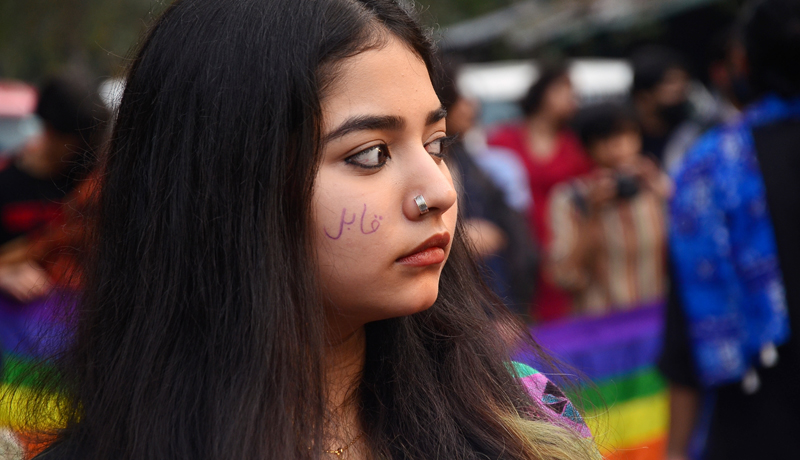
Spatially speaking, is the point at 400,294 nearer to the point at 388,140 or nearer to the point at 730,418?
the point at 388,140

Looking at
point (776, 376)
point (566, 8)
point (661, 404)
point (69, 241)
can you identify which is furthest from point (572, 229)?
point (566, 8)

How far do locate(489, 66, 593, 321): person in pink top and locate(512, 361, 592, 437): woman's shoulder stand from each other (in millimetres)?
3310

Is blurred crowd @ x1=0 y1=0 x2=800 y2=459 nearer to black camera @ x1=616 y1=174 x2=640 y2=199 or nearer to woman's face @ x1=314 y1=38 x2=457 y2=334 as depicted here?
black camera @ x1=616 y1=174 x2=640 y2=199

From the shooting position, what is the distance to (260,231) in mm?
1372

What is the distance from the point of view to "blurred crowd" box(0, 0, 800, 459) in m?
2.39

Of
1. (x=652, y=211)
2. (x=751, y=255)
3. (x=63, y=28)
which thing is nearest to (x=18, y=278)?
(x=751, y=255)

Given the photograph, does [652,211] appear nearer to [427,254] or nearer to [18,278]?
[18,278]

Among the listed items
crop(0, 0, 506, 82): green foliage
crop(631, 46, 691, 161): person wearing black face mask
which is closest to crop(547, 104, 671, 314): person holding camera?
crop(631, 46, 691, 161): person wearing black face mask

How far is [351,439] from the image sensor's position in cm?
153

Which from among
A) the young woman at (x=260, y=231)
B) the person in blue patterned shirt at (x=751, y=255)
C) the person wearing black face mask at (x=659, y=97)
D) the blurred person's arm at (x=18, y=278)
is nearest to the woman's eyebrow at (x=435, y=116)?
the young woman at (x=260, y=231)

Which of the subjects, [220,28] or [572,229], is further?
[572,229]

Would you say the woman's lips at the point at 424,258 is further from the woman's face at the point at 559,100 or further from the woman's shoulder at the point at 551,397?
the woman's face at the point at 559,100

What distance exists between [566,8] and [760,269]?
12.2 m

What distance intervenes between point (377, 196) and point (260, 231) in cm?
20
